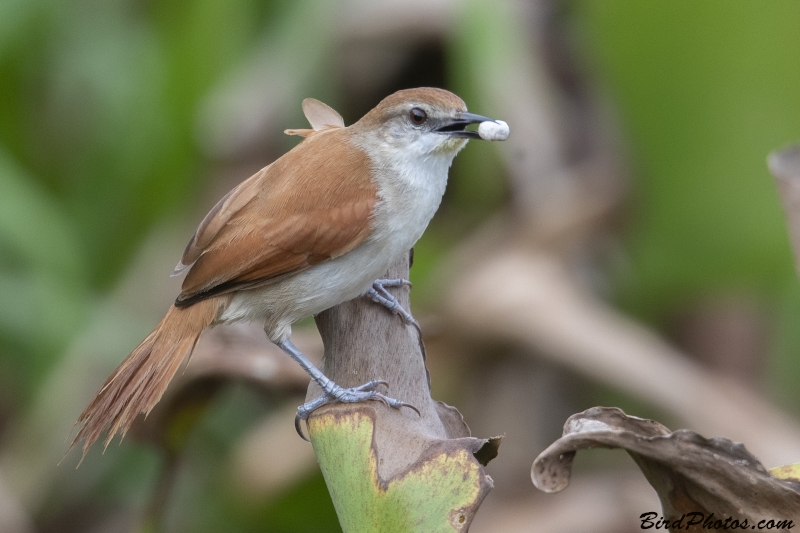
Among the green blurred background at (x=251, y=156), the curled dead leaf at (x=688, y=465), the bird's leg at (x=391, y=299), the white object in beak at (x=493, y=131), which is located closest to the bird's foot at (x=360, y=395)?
the bird's leg at (x=391, y=299)

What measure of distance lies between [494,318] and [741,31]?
1.21 metres

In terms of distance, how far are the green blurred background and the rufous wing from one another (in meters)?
0.63

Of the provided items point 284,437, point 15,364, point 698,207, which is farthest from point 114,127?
point 698,207

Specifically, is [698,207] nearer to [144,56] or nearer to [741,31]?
[741,31]

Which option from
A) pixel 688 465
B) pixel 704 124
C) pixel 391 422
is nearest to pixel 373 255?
pixel 391 422

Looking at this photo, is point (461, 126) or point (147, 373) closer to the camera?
point (147, 373)

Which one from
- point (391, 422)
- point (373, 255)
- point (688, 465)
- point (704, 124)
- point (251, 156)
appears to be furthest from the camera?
point (251, 156)

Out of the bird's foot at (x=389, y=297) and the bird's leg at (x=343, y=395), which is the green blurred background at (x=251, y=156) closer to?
the bird's foot at (x=389, y=297)

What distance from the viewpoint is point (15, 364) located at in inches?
140

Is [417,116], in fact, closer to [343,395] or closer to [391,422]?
[343,395]

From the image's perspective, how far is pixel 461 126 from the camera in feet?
7.88

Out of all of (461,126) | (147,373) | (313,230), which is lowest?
(147,373)

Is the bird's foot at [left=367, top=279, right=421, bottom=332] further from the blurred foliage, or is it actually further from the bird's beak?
the blurred foliage

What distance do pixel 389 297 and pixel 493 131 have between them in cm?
44
